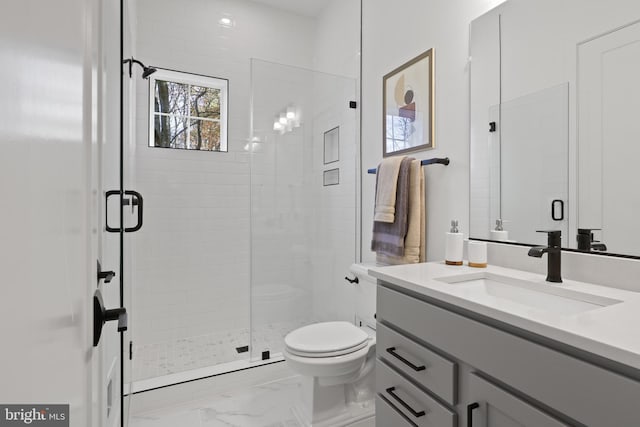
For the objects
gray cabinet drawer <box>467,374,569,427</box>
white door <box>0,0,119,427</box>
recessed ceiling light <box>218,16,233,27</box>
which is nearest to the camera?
white door <box>0,0,119,427</box>

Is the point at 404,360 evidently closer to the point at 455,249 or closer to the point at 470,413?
the point at 470,413

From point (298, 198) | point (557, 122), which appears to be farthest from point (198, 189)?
point (557, 122)

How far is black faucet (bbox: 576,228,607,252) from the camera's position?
110 cm

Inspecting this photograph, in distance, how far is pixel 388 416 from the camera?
1.21 meters

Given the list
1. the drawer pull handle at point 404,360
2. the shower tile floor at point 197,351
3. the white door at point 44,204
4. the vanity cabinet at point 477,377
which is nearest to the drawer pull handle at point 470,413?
the vanity cabinet at point 477,377

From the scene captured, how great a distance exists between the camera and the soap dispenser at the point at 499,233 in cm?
142

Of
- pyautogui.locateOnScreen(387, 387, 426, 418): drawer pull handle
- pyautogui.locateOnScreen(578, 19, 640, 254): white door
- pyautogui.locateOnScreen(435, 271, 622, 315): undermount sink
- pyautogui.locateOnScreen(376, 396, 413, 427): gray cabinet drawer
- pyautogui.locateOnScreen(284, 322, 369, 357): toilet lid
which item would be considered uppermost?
pyautogui.locateOnScreen(578, 19, 640, 254): white door

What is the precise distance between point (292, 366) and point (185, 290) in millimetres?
1485

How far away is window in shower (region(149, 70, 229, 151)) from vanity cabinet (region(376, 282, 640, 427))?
2.15 m

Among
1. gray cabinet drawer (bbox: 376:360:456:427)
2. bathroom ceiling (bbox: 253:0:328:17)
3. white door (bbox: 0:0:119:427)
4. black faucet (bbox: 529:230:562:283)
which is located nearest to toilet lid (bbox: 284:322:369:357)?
gray cabinet drawer (bbox: 376:360:456:427)

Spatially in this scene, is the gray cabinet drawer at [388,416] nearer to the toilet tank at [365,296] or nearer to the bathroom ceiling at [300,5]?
the toilet tank at [365,296]

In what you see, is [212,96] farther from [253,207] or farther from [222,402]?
[222,402]

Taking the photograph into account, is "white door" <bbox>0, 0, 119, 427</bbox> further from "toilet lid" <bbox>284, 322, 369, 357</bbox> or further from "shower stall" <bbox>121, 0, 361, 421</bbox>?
"shower stall" <bbox>121, 0, 361, 421</bbox>

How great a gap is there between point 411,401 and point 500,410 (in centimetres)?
36
